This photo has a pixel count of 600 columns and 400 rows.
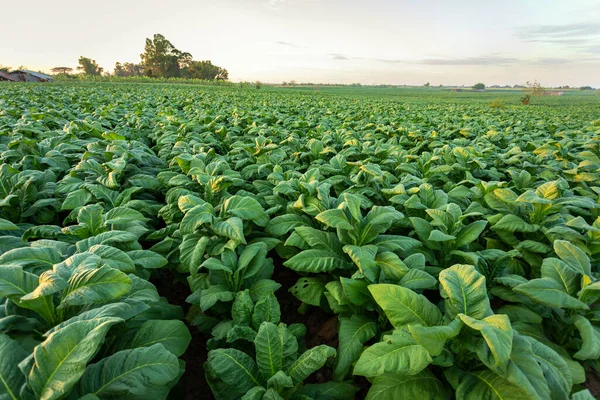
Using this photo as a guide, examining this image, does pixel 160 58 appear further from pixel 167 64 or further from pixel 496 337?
pixel 496 337

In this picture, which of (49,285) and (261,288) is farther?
(261,288)

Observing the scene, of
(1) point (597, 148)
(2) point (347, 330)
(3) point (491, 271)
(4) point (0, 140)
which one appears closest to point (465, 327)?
(2) point (347, 330)

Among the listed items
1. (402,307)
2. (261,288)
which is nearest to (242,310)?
(261,288)

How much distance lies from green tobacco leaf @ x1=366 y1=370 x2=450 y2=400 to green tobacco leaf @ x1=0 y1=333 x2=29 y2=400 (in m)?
1.42

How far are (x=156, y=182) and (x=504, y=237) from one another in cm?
346

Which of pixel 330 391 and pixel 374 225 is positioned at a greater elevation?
pixel 374 225

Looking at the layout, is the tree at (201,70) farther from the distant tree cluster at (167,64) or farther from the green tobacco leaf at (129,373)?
the green tobacco leaf at (129,373)

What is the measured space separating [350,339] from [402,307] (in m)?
0.44

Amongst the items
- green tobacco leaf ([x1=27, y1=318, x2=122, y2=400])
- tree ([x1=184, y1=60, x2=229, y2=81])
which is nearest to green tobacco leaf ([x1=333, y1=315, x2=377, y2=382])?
green tobacco leaf ([x1=27, y1=318, x2=122, y2=400])

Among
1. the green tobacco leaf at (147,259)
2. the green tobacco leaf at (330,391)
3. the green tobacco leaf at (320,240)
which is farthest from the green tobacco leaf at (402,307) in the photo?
the green tobacco leaf at (147,259)

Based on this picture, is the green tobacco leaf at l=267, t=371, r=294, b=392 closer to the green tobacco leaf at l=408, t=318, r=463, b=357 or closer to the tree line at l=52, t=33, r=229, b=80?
the green tobacco leaf at l=408, t=318, r=463, b=357

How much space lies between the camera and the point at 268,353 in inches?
60.7

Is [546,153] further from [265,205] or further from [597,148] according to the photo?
[265,205]

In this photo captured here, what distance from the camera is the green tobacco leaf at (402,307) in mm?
1545
